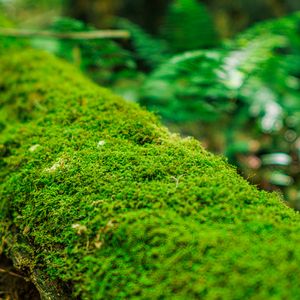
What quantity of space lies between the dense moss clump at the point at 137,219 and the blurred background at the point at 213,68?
1.69m

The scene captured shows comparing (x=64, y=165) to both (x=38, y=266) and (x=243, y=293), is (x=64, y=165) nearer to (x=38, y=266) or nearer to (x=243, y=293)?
(x=38, y=266)

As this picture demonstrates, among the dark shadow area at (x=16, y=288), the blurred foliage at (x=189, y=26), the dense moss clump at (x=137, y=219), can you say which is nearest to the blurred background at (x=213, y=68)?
the blurred foliage at (x=189, y=26)

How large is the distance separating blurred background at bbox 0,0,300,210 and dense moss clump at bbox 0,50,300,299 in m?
1.69

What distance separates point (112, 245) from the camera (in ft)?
4.67

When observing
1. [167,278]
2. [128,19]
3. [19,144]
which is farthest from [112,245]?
[128,19]

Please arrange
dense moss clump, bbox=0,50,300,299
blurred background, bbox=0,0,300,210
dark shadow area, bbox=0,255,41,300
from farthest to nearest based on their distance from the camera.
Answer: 1. blurred background, bbox=0,0,300,210
2. dark shadow area, bbox=0,255,41,300
3. dense moss clump, bbox=0,50,300,299

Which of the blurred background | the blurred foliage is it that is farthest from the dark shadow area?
the blurred foliage

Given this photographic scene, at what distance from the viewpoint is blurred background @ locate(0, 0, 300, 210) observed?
12.3 ft

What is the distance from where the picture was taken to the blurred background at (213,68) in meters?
3.74

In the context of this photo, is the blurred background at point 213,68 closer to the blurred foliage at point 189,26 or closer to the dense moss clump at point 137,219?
the blurred foliage at point 189,26

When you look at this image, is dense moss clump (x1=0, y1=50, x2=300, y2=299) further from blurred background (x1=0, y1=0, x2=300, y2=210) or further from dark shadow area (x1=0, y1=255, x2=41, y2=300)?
blurred background (x1=0, y1=0, x2=300, y2=210)

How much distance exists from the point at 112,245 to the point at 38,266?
0.43m

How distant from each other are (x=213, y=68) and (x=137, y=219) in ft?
8.28

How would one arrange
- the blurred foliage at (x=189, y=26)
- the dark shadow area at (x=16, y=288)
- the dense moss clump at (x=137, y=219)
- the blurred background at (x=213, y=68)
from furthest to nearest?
the blurred foliage at (x=189, y=26) → the blurred background at (x=213, y=68) → the dark shadow area at (x=16, y=288) → the dense moss clump at (x=137, y=219)
